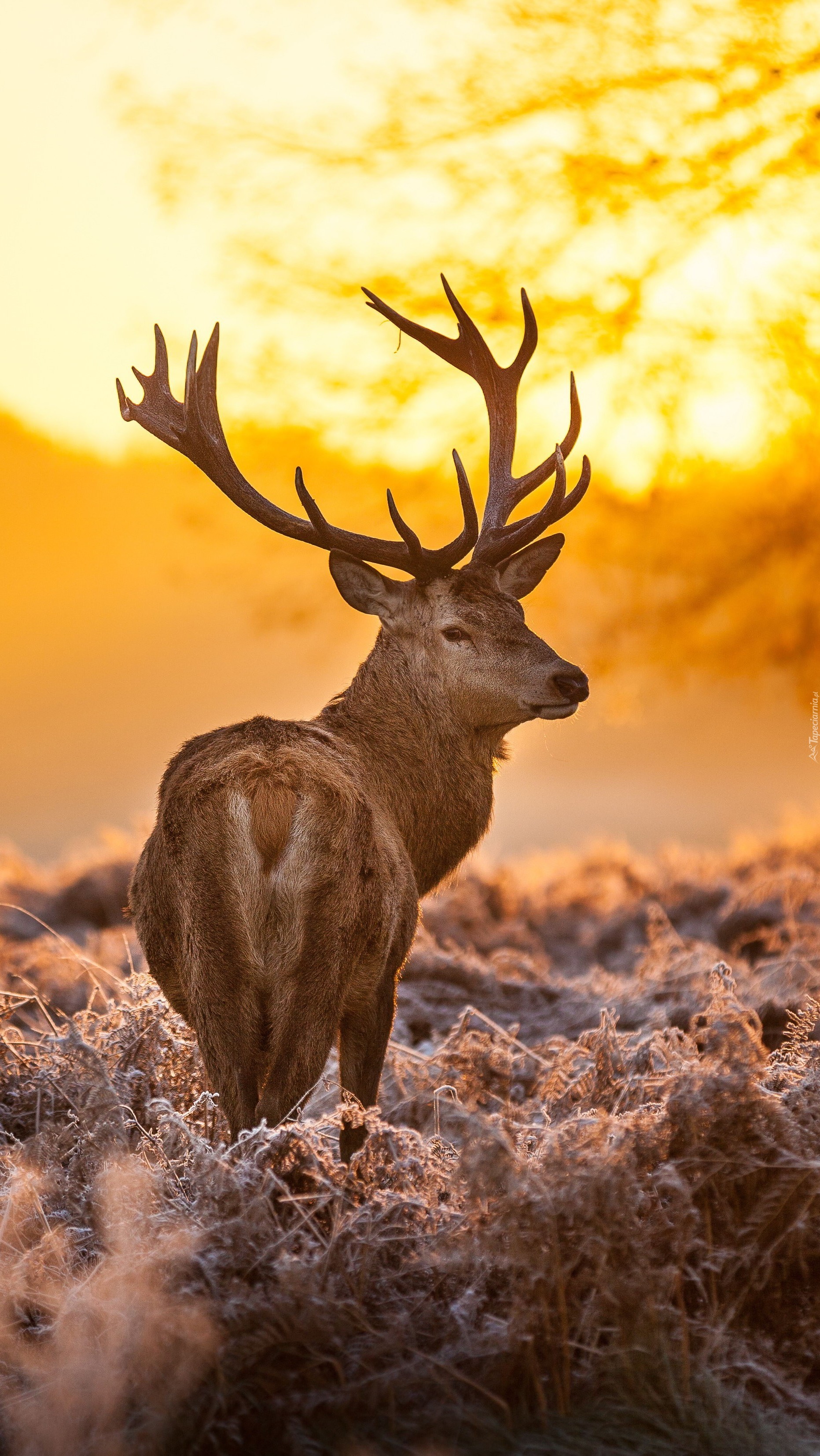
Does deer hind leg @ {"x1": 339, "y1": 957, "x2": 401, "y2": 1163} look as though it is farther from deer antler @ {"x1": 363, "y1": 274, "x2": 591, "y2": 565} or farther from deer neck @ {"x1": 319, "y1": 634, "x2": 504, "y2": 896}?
deer antler @ {"x1": 363, "y1": 274, "x2": 591, "y2": 565}

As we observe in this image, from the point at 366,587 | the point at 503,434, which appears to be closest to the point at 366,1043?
the point at 366,587

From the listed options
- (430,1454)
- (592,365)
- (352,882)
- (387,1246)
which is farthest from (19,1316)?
(592,365)

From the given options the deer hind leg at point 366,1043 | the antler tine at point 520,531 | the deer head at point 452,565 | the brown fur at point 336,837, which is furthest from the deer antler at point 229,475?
the deer hind leg at point 366,1043

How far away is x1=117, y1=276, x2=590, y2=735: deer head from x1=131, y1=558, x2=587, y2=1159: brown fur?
0.01m

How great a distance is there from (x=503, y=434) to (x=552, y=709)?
76.6 inches

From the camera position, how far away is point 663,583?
35.1ft

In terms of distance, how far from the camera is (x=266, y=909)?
4680mm

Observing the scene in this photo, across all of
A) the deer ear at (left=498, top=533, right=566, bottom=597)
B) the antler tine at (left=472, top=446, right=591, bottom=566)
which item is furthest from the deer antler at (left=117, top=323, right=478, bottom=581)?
the deer ear at (left=498, top=533, right=566, bottom=597)

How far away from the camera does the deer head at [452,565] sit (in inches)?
251

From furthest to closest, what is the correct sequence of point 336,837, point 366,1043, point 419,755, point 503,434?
point 503,434
point 419,755
point 366,1043
point 336,837

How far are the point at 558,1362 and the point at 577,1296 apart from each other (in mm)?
192

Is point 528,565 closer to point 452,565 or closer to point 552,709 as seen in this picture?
point 452,565

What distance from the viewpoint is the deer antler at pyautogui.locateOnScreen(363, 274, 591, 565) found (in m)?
7.01

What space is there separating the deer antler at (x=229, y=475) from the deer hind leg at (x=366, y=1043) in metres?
1.93
